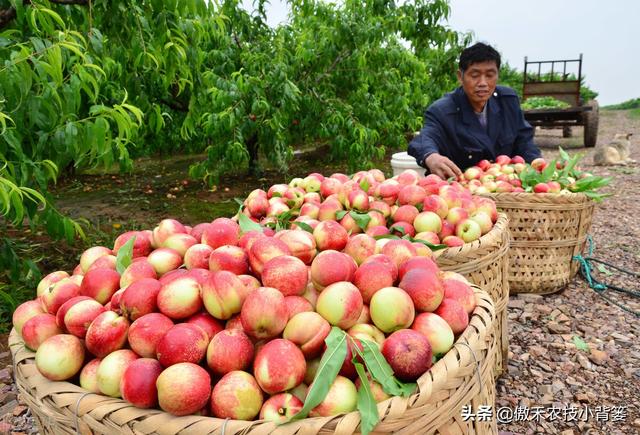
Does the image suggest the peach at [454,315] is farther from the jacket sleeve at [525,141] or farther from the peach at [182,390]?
the jacket sleeve at [525,141]

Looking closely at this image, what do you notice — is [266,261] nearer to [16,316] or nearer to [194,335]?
[194,335]

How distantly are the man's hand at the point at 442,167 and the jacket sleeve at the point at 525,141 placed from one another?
1088mm

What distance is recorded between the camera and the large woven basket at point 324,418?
958 millimetres

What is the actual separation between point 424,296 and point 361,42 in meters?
5.51

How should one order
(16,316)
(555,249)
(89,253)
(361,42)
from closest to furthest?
(16,316) → (89,253) → (555,249) → (361,42)

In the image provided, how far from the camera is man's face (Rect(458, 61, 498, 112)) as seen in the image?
3756 mm

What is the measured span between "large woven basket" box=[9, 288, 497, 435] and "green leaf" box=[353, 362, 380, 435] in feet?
Result: 0.05

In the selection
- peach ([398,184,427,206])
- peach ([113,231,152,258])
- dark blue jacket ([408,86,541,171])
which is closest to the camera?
peach ([113,231,152,258])

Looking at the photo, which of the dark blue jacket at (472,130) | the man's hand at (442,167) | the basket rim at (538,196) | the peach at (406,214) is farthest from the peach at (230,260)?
the dark blue jacket at (472,130)

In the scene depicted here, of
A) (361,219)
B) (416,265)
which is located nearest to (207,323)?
(416,265)

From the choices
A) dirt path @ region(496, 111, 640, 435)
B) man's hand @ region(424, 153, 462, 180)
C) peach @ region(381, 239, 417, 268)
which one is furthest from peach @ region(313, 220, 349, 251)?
man's hand @ region(424, 153, 462, 180)

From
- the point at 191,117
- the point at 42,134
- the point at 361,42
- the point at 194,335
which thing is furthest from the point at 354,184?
the point at 361,42

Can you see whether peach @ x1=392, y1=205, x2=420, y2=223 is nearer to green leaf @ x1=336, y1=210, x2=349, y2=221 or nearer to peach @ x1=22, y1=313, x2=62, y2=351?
green leaf @ x1=336, y1=210, x2=349, y2=221

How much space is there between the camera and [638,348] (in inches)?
108
